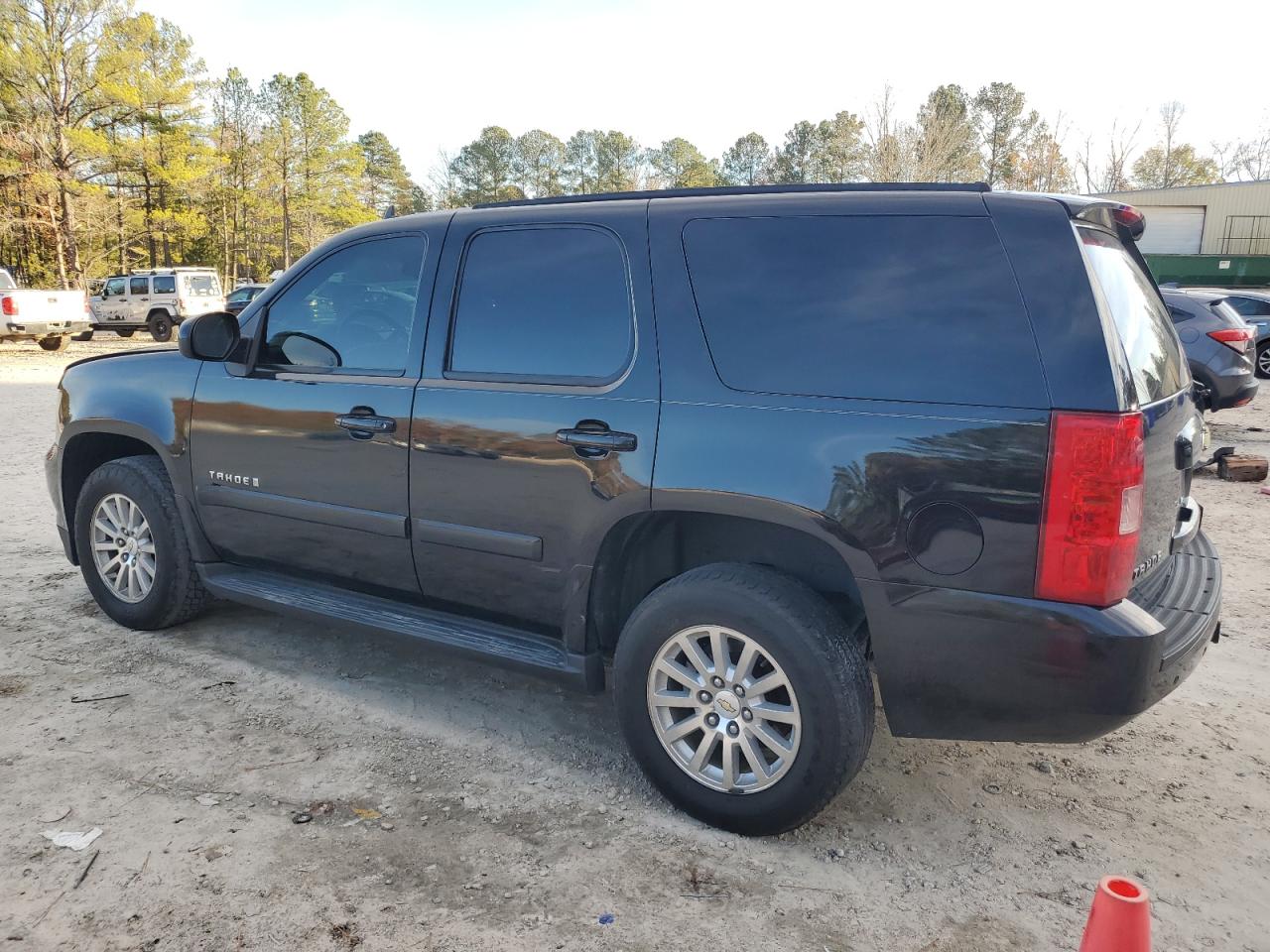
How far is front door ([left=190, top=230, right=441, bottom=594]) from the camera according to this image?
3580 mm

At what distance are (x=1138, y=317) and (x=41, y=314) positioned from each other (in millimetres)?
22126

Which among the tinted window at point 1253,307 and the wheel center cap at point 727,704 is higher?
the tinted window at point 1253,307

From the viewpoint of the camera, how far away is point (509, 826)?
2984 millimetres

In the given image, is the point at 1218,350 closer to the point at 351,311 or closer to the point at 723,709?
the point at 723,709

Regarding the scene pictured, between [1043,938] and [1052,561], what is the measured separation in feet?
3.31

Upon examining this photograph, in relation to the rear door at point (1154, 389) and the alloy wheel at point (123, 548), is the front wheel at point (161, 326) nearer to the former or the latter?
the alloy wheel at point (123, 548)

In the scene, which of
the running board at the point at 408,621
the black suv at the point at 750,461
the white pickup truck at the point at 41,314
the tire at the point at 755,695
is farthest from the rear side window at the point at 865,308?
the white pickup truck at the point at 41,314

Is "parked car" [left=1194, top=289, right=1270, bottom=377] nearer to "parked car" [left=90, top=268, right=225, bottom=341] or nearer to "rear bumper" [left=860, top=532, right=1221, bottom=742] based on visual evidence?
"rear bumper" [left=860, top=532, right=1221, bottom=742]

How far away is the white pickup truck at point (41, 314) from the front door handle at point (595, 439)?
804 inches

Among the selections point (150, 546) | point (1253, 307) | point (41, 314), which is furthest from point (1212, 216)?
point (150, 546)

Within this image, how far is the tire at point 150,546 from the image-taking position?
14.2 feet

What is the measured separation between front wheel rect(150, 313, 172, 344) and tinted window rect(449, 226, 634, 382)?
987 inches

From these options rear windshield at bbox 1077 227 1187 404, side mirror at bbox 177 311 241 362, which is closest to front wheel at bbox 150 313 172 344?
side mirror at bbox 177 311 241 362

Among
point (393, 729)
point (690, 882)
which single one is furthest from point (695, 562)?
point (393, 729)
